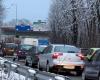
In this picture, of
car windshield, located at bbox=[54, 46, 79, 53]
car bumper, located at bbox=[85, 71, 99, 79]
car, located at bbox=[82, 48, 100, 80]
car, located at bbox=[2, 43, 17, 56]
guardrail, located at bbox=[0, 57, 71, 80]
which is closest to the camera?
guardrail, located at bbox=[0, 57, 71, 80]

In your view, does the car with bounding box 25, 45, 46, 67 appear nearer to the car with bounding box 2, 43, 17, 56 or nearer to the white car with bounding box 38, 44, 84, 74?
the white car with bounding box 38, 44, 84, 74

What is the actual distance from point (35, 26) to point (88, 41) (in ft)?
153

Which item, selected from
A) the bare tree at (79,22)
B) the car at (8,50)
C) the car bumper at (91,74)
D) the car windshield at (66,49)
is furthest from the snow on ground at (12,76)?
the car at (8,50)

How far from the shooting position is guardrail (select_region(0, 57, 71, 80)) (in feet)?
31.7

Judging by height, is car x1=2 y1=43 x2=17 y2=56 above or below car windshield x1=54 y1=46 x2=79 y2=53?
below

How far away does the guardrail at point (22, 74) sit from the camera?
9675 millimetres

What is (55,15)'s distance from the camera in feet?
314

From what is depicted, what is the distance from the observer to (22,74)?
522 inches

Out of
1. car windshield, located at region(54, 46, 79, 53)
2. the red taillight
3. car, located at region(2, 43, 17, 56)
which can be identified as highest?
car windshield, located at region(54, 46, 79, 53)

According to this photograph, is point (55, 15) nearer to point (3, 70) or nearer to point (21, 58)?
point (21, 58)

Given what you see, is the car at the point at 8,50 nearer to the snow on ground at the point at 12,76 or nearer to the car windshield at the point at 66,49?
the car windshield at the point at 66,49

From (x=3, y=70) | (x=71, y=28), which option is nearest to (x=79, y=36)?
(x=71, y=28)

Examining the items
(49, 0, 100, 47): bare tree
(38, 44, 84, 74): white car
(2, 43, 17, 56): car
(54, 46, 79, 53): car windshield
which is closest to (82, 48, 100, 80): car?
(38, 44, 84, 74): white car

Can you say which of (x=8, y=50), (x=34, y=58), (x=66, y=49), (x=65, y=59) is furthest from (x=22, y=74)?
(x=8, y=50)
